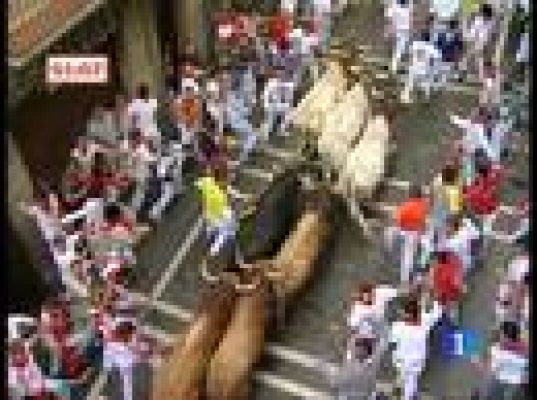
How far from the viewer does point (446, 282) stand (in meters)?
19.1

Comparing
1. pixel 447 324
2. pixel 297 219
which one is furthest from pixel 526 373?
pixel 297 219

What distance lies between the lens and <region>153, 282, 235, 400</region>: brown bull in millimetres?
18516

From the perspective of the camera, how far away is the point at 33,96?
22.1m

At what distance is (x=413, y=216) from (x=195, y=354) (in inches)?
160

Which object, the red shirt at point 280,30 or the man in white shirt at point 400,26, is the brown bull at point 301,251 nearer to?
the red shirt at point 280,30

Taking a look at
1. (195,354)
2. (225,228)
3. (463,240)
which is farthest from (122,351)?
(463,240)

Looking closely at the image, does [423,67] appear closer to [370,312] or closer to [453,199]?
[453,199]

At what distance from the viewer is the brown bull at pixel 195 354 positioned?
18.5 meters

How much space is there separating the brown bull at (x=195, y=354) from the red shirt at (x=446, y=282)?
3.03 metres

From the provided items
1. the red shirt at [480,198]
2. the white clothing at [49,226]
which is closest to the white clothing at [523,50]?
the red shirt at [480,198]

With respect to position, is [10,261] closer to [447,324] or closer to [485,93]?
[447,324]

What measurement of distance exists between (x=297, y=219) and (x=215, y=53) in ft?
19.8

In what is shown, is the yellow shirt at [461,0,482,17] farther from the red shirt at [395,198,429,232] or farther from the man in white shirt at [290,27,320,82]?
the red shirt at [395,198,429,232]

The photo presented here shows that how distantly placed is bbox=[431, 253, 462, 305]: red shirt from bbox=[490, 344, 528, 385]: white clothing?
53.5 inches
